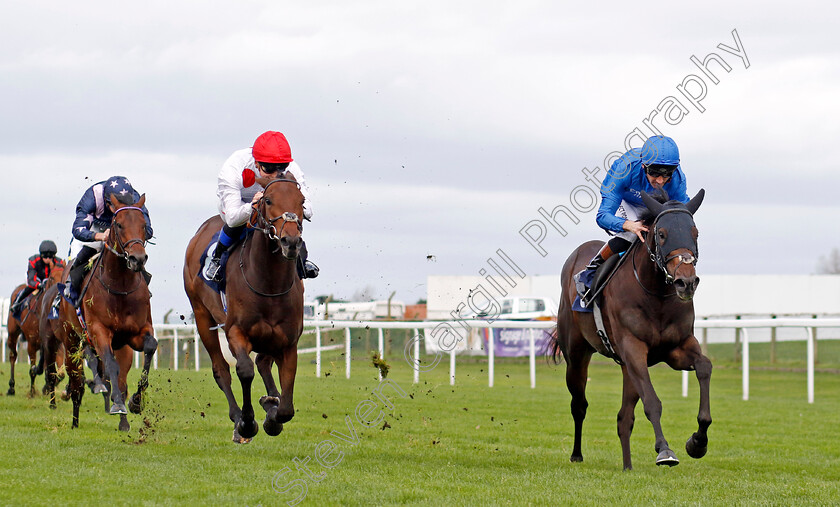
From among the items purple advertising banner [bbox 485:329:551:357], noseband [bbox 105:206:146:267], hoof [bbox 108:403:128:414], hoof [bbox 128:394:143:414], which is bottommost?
purple advertising banner [bbox 485:329:551:357]

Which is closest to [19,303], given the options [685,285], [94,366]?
[94,366]

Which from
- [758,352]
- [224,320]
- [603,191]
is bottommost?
[758,352]

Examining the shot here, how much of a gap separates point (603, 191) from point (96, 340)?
15.4 feet

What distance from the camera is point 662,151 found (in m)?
6.79

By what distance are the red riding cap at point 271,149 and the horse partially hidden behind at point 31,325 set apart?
5.89 metres

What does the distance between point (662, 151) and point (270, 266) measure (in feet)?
8.97

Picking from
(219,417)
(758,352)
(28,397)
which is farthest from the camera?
(758,352)

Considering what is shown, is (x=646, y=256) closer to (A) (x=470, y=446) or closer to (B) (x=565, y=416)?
(A) (x=470, y=446)

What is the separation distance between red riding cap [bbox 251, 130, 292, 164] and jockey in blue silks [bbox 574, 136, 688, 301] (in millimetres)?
2252

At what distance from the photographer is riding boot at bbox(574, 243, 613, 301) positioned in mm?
7410

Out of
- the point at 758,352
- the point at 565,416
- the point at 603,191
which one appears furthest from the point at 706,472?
the point at 758,352

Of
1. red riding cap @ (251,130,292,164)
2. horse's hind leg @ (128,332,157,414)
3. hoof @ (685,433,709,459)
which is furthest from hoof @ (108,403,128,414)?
hoof @ (685,433,709,459)

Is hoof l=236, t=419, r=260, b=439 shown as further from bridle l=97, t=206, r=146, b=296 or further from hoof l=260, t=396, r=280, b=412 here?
bridle l=97, t=206, r=146, b=296

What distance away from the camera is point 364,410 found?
11336mm
